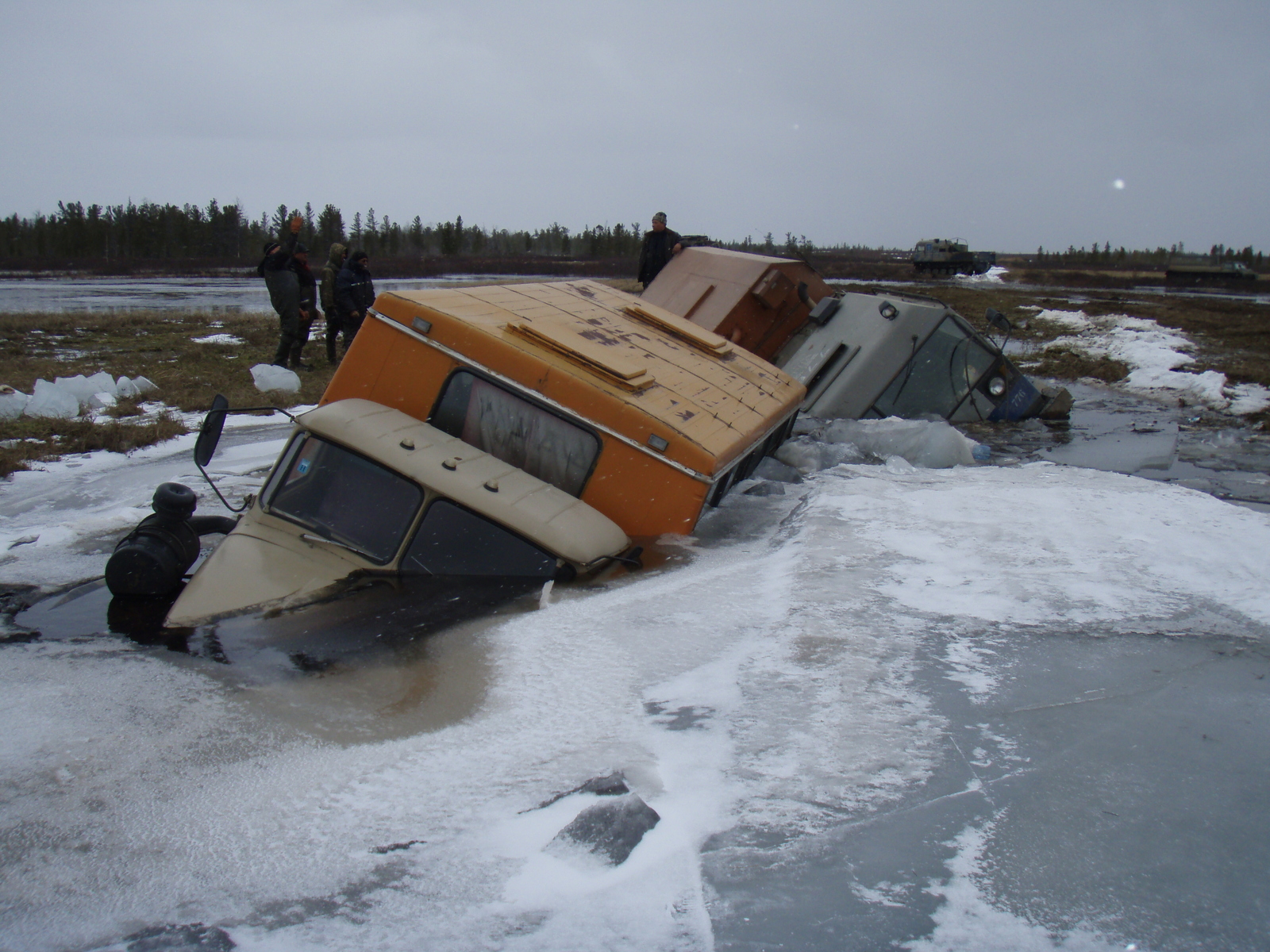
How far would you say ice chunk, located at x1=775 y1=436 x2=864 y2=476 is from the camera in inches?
298

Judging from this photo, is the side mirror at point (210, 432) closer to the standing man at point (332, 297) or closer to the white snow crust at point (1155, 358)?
the standing man at point (332, 297)

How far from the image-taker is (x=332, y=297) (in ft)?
40.3

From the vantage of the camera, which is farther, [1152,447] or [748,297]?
[748,297]

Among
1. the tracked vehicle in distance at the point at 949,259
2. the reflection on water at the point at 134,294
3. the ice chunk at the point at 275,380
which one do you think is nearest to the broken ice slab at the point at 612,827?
the ice chunk at the point at 275,380

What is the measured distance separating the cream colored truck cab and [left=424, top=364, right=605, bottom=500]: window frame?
0.53 metres

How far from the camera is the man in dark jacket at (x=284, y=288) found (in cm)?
1146

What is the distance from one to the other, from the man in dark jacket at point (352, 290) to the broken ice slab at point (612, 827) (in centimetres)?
1047

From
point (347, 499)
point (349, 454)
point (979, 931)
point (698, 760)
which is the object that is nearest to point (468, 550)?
point (347, 499)

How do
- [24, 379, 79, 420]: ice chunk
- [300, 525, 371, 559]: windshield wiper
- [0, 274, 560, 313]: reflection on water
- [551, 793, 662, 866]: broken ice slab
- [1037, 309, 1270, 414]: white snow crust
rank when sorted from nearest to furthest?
[551, 793, 662, 866]: broken ice slab
[300, 525, 371, 559]: windshield wiper
[24, 379, 79, 420]: ice chunk
[1037, 309, 1270, 414]: white snow crust
[0, 274, 560, 313]: reflection on water

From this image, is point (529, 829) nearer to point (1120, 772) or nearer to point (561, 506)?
point (1120, 772)

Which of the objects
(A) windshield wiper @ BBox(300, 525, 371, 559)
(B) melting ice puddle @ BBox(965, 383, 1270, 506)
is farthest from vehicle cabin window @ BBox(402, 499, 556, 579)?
(B) melting ice puddle @ BBox(965, 383, 1270, 506)

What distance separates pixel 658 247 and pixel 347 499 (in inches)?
340

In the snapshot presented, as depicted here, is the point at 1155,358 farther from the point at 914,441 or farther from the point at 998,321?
the point at 914,441

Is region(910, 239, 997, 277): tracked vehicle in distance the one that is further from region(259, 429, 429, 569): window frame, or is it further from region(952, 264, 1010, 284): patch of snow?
region(259, 429, 429, 569): window frame
